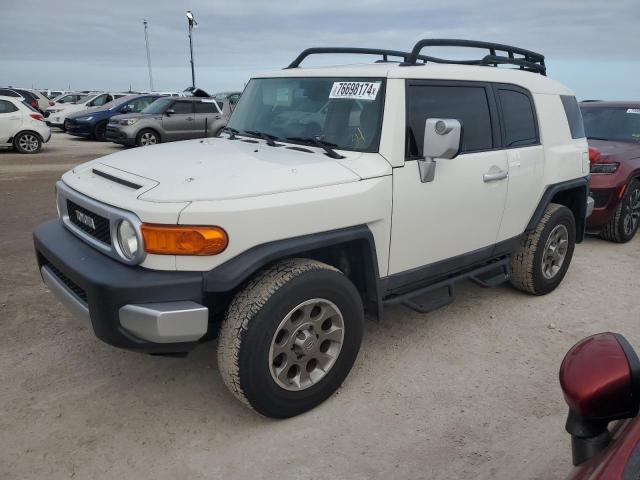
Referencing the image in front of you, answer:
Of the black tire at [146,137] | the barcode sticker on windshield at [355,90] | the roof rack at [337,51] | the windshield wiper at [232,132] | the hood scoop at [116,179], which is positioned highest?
the roof rack at [337,51]

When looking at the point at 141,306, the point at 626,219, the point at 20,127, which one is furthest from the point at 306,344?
the point at 20,127

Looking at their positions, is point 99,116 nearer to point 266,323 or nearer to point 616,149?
point 616,149

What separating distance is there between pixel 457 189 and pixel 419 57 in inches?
43.8

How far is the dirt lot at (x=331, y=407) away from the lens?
265 centimetres

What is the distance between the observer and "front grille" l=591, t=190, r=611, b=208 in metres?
6.28

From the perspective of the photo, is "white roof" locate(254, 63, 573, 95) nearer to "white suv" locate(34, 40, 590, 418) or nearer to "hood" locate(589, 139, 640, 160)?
"white suv" locate(34, 40, 590, 418)

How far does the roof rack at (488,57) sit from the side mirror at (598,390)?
8.29ft

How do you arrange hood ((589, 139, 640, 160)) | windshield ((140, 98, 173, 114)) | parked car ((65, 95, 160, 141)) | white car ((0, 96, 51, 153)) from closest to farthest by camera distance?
hood ((589, 139, 640, 160)), white car ((0, 96, 51, 153)), windshield ((140, 98, 173, 114)), parked car ((65, 95, 160, 141))

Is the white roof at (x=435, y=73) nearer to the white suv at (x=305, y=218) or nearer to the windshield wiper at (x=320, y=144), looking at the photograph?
the white suv at (x=305, y=218)

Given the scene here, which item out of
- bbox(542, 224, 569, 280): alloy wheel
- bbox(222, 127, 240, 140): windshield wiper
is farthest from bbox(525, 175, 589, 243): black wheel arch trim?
bbox(222, 127, 240, 140): windshield wiper

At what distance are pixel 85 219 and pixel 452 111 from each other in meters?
2.50

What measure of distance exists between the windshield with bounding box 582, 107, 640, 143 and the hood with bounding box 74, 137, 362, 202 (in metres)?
5.60

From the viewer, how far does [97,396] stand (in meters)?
3.18

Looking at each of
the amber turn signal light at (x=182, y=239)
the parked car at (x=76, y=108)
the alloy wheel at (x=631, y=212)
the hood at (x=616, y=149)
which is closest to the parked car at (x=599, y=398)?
the amber turn signal light at (x=182, y=239)
